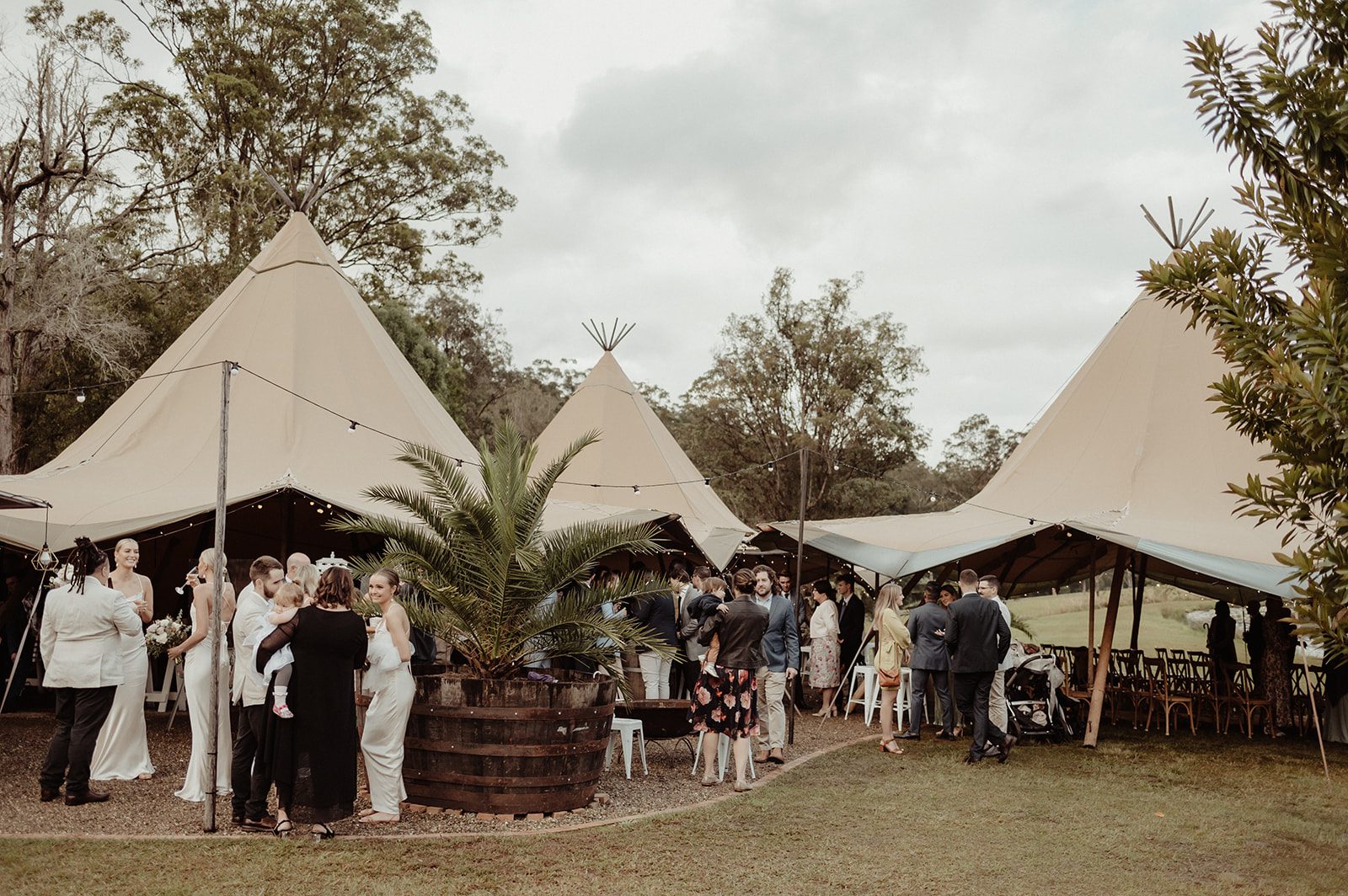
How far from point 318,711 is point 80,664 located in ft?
5.55

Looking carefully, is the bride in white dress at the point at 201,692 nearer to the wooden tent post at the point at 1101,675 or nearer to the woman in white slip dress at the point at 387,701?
the woman in white slip dress at the point at 387,701

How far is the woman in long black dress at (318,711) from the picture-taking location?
5555 mm

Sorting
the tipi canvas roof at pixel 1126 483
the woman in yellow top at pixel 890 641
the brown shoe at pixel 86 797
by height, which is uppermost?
the tipi canvas roof at pixel 1126 483

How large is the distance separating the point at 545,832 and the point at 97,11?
22.8 metres

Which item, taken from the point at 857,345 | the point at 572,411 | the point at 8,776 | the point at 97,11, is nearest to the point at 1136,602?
the point at 572,411

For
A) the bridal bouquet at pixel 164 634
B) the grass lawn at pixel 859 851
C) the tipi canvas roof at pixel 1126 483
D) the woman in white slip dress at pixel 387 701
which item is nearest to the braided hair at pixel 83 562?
the bridal bouquet at pixel 164 634

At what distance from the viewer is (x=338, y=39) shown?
25391 mm

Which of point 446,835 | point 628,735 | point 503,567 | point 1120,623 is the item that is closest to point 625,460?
point 628,735

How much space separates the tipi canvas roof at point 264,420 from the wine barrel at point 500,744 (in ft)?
11.7

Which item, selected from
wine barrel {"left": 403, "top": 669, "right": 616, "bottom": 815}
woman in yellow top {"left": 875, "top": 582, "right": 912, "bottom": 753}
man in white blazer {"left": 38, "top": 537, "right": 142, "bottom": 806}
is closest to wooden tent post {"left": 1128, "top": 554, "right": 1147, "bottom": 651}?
woman in yellow top {"left": 875, "top": 582, "right": 912, "bottom": 753}

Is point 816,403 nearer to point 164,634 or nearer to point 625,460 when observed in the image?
point 625,460

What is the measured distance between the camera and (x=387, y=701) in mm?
6156

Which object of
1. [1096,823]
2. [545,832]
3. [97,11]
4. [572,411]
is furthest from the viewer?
[97,11]

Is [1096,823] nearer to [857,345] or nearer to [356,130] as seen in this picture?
[356,130]
